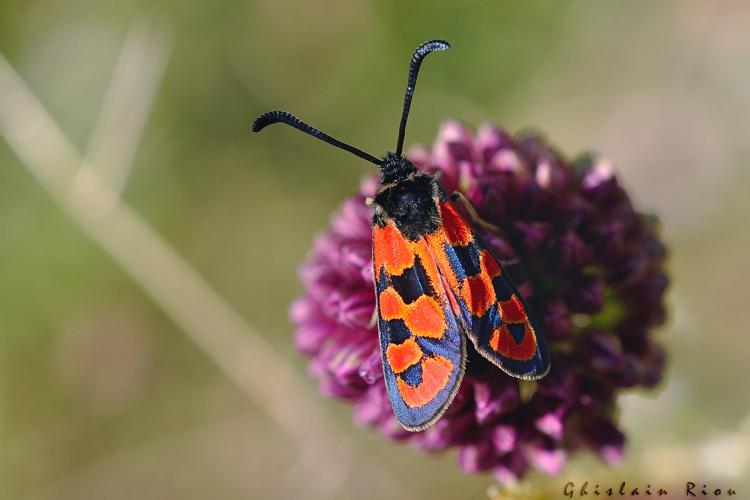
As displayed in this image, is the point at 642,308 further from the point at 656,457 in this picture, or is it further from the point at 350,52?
the point at 350,52

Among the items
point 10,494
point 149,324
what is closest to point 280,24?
point 149,324

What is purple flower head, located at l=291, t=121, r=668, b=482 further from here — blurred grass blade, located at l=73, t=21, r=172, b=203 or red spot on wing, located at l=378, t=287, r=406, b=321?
blurred grass blade, located at l=73, t=21, r=172, b=203

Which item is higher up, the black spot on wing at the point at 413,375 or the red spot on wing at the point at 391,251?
the red spot on wing at the point at 391,251

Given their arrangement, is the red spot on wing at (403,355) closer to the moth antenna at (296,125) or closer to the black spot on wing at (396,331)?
the black spot on wing at (396,331)

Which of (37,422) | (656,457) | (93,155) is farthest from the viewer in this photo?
(37,422)

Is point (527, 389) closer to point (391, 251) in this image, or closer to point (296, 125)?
point (391, 251)
